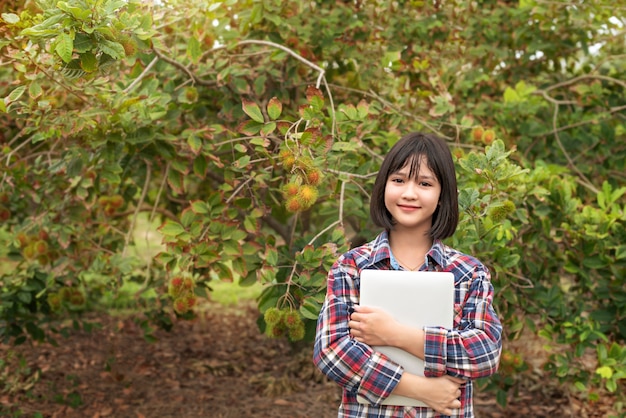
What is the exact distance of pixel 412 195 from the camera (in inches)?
65.0

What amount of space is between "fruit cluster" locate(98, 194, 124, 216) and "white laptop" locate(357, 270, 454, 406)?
7.45 ft

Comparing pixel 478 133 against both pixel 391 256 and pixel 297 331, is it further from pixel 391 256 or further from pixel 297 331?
pixel 391 256

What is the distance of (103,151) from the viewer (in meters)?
2.82

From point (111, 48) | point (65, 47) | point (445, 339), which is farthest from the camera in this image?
point (111, 48)

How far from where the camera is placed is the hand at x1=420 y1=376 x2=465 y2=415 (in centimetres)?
157

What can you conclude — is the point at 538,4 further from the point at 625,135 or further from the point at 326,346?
the point at 326,346

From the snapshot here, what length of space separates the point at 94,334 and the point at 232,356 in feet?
3.85

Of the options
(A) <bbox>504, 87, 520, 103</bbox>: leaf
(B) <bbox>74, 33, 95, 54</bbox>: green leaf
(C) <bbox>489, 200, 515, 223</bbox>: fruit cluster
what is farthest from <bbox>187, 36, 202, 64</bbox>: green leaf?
(A) <bbox>504, 87, 520, 103</bbox>: leaf

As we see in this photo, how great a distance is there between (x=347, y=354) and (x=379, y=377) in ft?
0.27

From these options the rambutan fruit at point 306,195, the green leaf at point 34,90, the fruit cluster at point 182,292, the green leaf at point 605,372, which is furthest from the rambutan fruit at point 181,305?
the green leaf at point 605,372

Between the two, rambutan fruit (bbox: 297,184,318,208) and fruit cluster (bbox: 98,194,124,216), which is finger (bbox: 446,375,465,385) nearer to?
rambutan fruit (bbox: 297,184,318,208)

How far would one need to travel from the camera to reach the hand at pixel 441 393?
61.7 inches

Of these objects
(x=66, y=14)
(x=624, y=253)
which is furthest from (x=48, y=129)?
(x=624, y=253)

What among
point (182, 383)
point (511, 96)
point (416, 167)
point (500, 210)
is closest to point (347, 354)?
point (416, 167)
